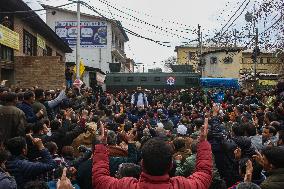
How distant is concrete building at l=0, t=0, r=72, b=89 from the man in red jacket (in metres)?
14.5

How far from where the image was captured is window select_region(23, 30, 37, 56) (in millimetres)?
22006

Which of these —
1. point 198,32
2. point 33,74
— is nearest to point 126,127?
point 33,74

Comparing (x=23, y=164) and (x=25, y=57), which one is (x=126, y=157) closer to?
(x=23, y=164)

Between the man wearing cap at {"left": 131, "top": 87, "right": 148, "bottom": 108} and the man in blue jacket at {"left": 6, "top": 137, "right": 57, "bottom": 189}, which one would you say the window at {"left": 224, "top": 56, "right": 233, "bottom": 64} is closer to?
the man wearing cap at {"left": 131, "top": 87, "right": 148, "bottom": 108}

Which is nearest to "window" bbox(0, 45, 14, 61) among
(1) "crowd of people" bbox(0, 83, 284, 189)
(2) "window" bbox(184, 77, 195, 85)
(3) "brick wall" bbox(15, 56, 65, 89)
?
(3) "brick wall" bbox(15, 56, 65, 89)

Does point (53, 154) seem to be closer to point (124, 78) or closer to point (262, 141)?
point (262, 141)

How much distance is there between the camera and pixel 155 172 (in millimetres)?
3400

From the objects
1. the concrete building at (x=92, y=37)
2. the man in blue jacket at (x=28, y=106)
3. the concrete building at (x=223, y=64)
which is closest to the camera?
the man in blue jacket at (x=28, y=106)

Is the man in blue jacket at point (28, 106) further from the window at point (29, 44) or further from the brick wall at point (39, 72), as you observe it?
the window at point (29, 44)

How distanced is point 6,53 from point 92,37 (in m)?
23.8

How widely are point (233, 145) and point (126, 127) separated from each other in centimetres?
330

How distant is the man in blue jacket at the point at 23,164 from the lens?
552 cm

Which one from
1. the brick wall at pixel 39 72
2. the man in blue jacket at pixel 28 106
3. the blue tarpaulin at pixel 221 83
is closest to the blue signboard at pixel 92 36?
the blue tarpaulin at pixel 221 83

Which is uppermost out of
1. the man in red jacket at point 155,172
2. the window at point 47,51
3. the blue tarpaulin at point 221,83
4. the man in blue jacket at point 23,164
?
the window at point 47,51
